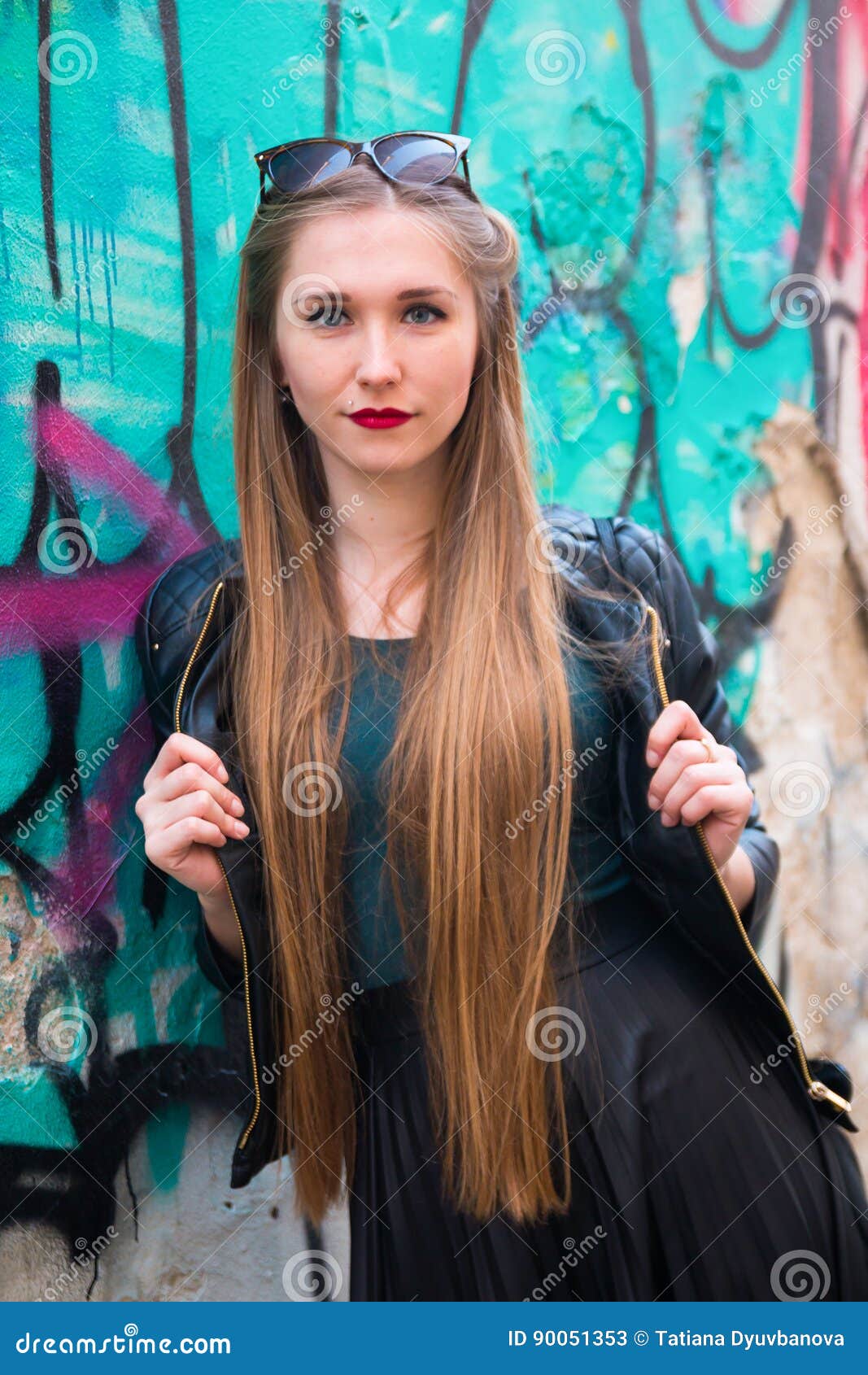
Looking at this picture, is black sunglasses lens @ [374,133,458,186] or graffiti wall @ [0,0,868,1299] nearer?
black sunglasses lens @ [374,133,458,186]

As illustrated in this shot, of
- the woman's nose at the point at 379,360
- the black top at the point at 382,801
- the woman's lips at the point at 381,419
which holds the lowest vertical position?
the black top at the point at 382,801

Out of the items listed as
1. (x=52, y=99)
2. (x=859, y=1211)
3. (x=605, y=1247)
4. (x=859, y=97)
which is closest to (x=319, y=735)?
(x=605, y=1247)

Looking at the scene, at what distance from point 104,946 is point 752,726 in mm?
1481

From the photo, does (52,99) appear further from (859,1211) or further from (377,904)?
(859,1211)

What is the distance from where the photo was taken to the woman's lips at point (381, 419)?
5.75 feet

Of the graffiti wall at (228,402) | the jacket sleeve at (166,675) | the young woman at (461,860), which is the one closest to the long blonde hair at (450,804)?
the young woman at (461,860)

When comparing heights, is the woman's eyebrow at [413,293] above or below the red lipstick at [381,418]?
above

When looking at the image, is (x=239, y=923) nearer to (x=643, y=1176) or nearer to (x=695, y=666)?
(x=643, y=1176)

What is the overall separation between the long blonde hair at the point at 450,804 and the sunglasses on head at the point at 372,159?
3 cm

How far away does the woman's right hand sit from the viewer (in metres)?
1.66

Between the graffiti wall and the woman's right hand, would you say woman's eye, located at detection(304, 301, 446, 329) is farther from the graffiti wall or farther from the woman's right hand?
the woman's right hand

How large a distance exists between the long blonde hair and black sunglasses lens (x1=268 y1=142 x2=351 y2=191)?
0.03 m

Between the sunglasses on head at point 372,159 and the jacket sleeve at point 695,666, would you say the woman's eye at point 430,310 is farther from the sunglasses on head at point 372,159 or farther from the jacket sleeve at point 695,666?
the jacket sleeve at point 695,666

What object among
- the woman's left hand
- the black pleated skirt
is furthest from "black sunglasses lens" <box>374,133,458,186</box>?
the black pleated skirt
